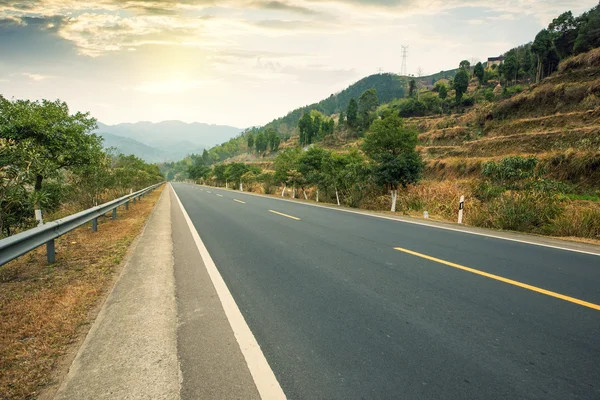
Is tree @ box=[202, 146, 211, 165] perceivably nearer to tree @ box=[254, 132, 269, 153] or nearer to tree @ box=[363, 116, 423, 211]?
tree @ box=[254, 132, 269, 153]

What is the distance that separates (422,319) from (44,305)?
442 centimetres

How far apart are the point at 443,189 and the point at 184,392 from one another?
15683 mm

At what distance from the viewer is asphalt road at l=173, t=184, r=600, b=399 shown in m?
2.25

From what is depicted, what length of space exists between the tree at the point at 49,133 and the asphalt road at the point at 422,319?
6005 mm

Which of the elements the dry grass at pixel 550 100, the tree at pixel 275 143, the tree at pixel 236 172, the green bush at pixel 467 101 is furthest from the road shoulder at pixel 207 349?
the tree at pixel 275 143

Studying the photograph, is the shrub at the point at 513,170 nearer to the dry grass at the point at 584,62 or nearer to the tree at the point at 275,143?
the dry grass at the point at 584,62

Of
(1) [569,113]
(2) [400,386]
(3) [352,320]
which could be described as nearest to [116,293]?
(3) [352,320]

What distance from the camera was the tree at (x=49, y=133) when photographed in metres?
7.70

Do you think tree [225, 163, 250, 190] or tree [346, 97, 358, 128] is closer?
tree [225, 163, 250, 190]

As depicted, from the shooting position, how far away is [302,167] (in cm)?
2411

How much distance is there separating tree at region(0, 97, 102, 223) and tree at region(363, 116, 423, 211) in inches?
462

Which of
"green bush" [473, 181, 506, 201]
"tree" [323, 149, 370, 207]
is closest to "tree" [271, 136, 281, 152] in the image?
"tree" [323, 149, 370, 207]

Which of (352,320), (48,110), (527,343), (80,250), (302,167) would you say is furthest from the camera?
(302,167)

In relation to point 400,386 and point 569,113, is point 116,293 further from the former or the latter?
point 569,113
